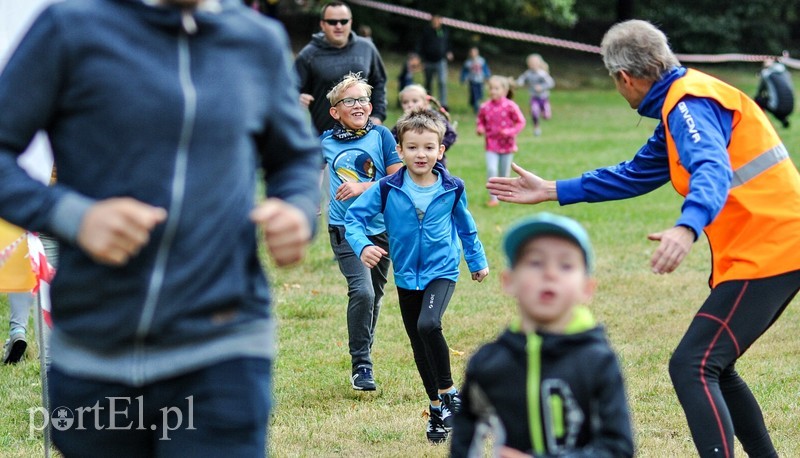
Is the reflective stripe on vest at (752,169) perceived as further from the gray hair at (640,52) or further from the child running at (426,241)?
the child running at (426,241)

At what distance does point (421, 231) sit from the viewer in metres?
6.26

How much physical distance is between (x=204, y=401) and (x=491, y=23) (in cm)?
4396

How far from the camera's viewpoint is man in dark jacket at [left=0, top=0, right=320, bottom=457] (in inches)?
98.9

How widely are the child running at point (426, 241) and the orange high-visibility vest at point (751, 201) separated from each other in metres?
1.96

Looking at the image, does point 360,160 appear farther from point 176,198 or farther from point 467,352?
point 176,198

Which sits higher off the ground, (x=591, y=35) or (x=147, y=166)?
(x=591, y=35)

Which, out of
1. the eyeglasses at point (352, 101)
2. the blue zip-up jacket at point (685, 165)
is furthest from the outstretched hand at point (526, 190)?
the eyeglasses at point (352, 101)

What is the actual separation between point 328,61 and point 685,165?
5940 mm

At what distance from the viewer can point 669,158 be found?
457 cm

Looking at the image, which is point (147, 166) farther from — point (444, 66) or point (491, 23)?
point (491, 23)

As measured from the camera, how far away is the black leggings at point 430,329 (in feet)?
20.2

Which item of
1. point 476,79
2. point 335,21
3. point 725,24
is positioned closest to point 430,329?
point 335,21

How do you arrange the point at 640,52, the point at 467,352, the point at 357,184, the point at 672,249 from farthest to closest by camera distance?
the point at 467,352 < the point at 357,184 < the point at 640,52 < the point at 672,249

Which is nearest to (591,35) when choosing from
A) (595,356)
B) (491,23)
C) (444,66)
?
(491,23)
